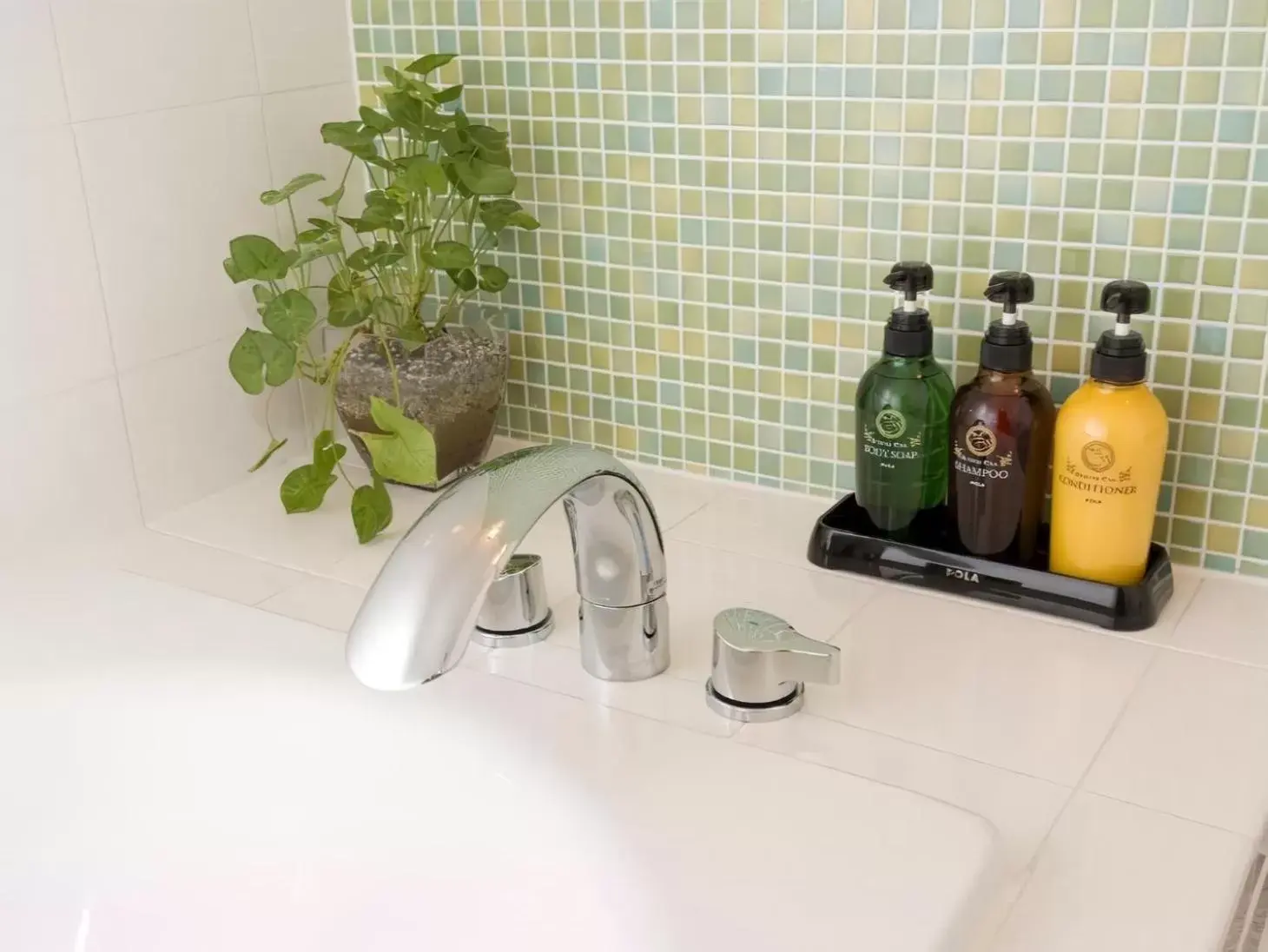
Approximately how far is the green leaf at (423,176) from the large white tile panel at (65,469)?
299 mm

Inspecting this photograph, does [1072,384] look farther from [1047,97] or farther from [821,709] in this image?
[821,709]

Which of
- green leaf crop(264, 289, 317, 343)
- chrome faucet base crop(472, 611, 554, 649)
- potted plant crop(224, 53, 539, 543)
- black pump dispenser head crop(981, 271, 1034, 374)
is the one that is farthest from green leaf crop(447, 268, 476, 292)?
black pump dispenser head crop(981, 271, 1034, 374)

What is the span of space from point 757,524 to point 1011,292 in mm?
298

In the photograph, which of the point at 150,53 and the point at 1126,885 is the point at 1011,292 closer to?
the point at 1126,885

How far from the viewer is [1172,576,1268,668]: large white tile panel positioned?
0.86 metres

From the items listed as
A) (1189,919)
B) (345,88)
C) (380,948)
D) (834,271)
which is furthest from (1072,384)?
(345,88)

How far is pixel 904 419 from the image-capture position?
938 mm

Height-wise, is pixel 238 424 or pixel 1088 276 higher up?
pixel 1088 276

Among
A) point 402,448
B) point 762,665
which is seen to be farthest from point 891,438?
point 402,448

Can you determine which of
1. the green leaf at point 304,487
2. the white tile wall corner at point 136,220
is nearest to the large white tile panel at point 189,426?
the white tile wall corner at point 136,220

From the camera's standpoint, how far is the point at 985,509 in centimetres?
92

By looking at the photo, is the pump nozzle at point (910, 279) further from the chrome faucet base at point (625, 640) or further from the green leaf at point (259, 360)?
the green leaf at point (259, 360)

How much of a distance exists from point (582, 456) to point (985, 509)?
33 centimetres

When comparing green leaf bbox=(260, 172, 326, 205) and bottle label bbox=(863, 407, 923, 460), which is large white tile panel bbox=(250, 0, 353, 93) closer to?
green leaf bbox=(260, 172, 326, 205)
